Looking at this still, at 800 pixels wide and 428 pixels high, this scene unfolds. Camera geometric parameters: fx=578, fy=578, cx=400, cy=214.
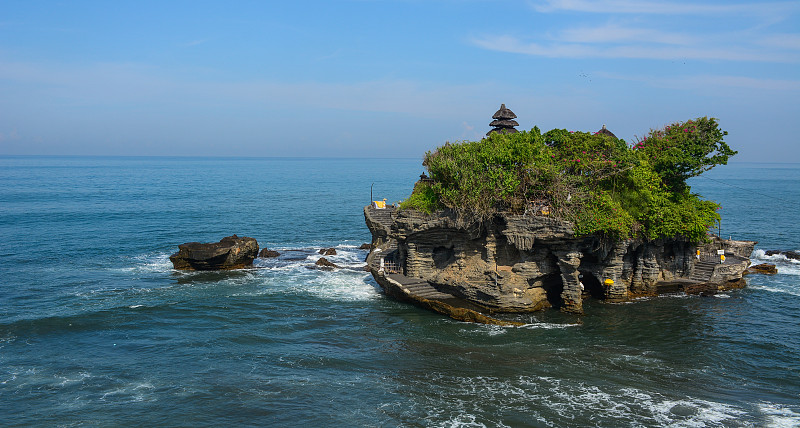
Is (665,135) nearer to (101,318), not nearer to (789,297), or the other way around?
(789,297)

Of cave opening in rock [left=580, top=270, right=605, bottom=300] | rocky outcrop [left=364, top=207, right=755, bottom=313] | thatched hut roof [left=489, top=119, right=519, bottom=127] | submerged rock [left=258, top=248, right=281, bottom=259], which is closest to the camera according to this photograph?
rocky outcrop [left=364, top=207, right=755, bottom=313]

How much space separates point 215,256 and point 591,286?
27113 mm

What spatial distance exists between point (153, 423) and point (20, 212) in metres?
69.6

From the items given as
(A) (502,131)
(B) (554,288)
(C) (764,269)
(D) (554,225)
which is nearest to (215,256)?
(A) (502,131)

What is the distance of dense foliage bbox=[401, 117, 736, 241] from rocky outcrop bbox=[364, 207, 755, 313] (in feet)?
3.57

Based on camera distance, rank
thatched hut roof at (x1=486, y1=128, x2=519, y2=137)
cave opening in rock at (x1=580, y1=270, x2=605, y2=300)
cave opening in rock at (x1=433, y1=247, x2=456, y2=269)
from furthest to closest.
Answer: thatched hut roof at (x1=486, y1=128, x2=519, y2=137), cave opening in rock at (x1=433, y1=247, x2=456, y2=269), cave opening in rock at (x1=580, y1=270, x2=605, y2=300)

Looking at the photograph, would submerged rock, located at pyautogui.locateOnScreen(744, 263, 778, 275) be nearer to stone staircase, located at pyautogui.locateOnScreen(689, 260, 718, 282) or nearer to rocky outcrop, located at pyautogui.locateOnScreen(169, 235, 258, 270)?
stone staircase, located at pyautogui.locateOnScreen(689, 260, 718, 282)

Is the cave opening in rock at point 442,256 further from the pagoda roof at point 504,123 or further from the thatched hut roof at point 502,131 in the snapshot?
the pagoda roof at point 504,123

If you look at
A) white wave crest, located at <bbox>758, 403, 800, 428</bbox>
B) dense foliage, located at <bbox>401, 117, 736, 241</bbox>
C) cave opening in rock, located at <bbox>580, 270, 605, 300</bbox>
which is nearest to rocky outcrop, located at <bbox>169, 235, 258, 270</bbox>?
dense foliage, located at <bbox>401, 117, 736, 241</bbox>

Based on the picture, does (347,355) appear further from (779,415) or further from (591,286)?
(591,286)

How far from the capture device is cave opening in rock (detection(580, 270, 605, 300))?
121 feet

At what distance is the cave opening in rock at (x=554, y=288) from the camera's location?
35250 millimetres

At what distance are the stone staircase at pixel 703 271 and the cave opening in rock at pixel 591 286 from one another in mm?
7092

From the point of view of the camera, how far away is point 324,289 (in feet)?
130
